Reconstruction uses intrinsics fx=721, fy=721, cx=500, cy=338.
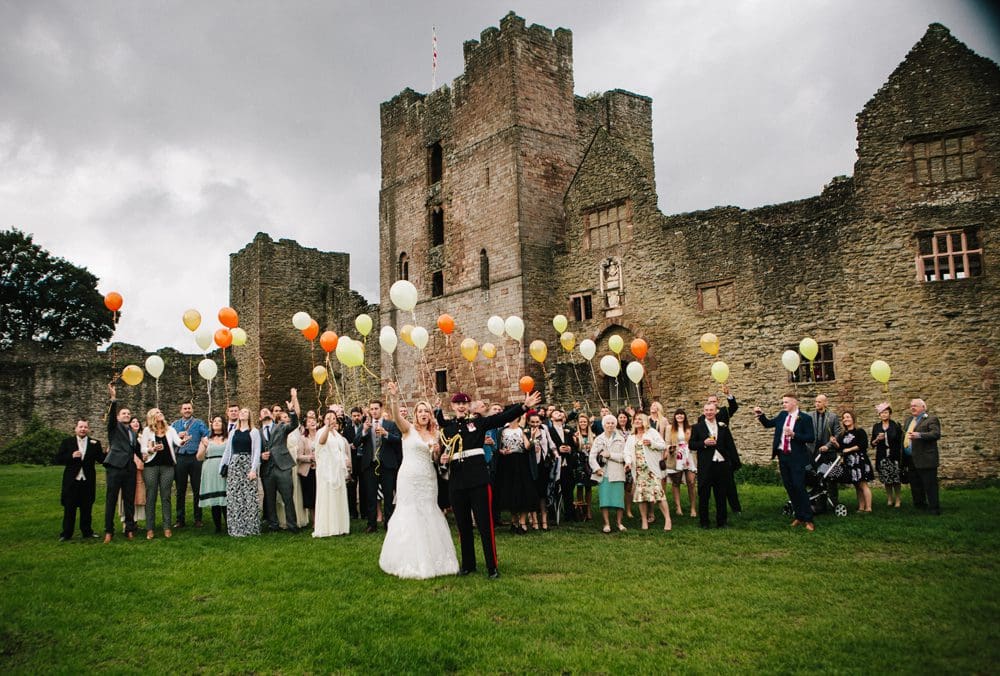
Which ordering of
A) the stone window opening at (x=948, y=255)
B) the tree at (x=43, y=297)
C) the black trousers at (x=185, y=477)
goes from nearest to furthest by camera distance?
1. the black trousers at (x=185, y=477)
2. the stone window opening at (x=948, y=255)
3. the tree at (x=43, y=297)

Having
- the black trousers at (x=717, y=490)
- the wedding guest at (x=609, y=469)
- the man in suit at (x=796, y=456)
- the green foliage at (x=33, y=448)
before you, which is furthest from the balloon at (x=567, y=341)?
the green foliage at (x=33, y=448)

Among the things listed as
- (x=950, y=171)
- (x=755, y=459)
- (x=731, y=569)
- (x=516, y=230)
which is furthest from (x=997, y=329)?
(x=516, y=230)

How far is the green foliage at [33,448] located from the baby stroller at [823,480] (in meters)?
26.7

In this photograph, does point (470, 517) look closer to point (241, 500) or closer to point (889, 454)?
point (241, 500)

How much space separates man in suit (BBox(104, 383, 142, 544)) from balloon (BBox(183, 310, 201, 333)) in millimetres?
3549

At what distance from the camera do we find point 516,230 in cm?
2461

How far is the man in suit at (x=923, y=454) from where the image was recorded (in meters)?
11.3

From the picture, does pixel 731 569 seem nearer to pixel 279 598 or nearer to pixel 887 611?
pixel 887 611

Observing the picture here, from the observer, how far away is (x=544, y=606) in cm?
671

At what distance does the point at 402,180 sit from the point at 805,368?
711 inches

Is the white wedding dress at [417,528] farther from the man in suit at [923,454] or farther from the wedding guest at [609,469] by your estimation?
the man in suit at [923,454]

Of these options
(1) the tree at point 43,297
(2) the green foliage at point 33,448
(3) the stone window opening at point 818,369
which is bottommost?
(2) the green foliage at point 33,448

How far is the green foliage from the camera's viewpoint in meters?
26.9

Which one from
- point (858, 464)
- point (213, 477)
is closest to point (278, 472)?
point (213, 477)
